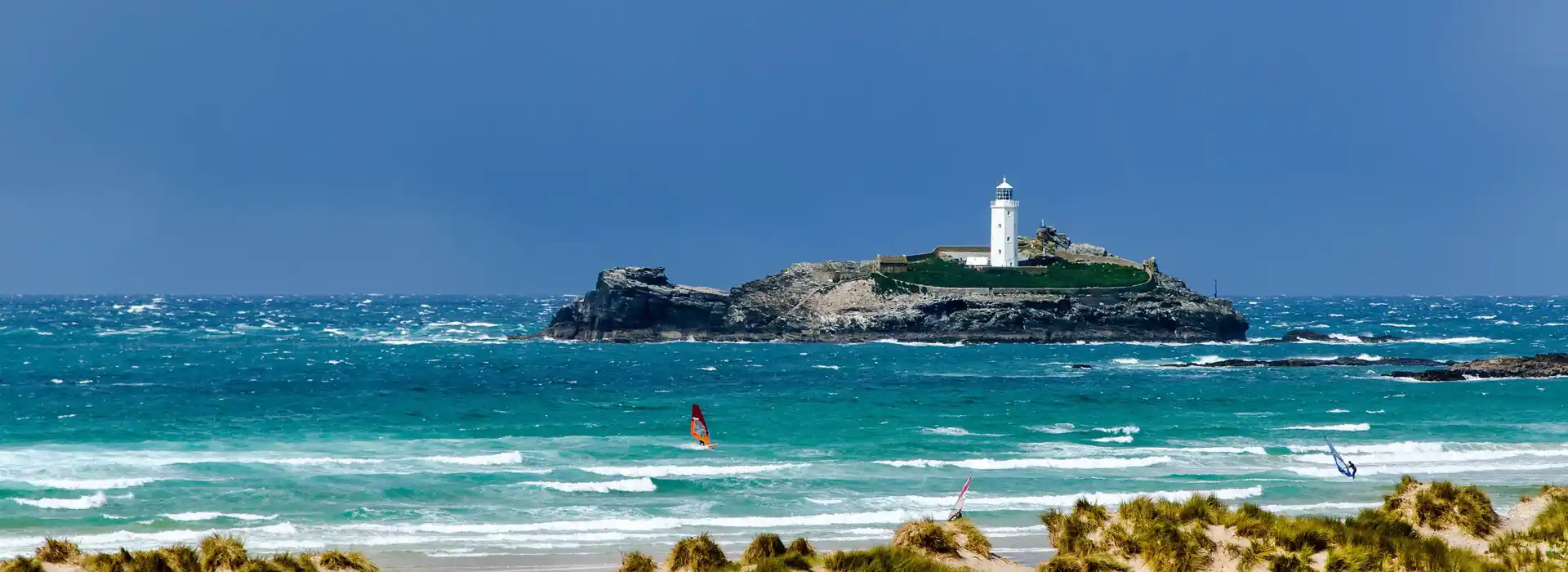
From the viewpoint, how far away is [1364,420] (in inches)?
1804

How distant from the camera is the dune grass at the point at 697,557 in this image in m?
14.6

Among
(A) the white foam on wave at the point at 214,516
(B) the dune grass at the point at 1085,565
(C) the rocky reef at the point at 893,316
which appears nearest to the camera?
(B) the dune grass at the point at 1085,565

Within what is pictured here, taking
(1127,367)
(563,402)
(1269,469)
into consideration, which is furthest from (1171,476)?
(1127,367)

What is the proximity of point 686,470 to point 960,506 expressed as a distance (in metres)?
11.4

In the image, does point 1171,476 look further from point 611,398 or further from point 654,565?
point 611,398

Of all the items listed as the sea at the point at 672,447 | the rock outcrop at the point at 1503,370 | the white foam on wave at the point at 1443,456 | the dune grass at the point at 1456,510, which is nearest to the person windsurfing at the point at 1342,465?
the sea at the point at 672,447

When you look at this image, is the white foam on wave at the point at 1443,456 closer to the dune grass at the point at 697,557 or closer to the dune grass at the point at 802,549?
the dune grass at the point at 802,549

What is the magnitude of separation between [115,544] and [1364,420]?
128 ft

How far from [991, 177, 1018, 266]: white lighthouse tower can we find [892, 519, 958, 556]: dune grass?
117 m

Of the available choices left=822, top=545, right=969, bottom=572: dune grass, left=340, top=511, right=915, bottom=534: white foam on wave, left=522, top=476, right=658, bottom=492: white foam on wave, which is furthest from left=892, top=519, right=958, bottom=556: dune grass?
left=522, top=476, right=658, bottom=492: white foam on wave

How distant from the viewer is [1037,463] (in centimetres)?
3403

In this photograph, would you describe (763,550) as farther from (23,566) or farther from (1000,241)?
(1000,241)

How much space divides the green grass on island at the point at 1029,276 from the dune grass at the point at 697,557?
355ft

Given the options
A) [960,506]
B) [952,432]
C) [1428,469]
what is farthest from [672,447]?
[1428,469]
